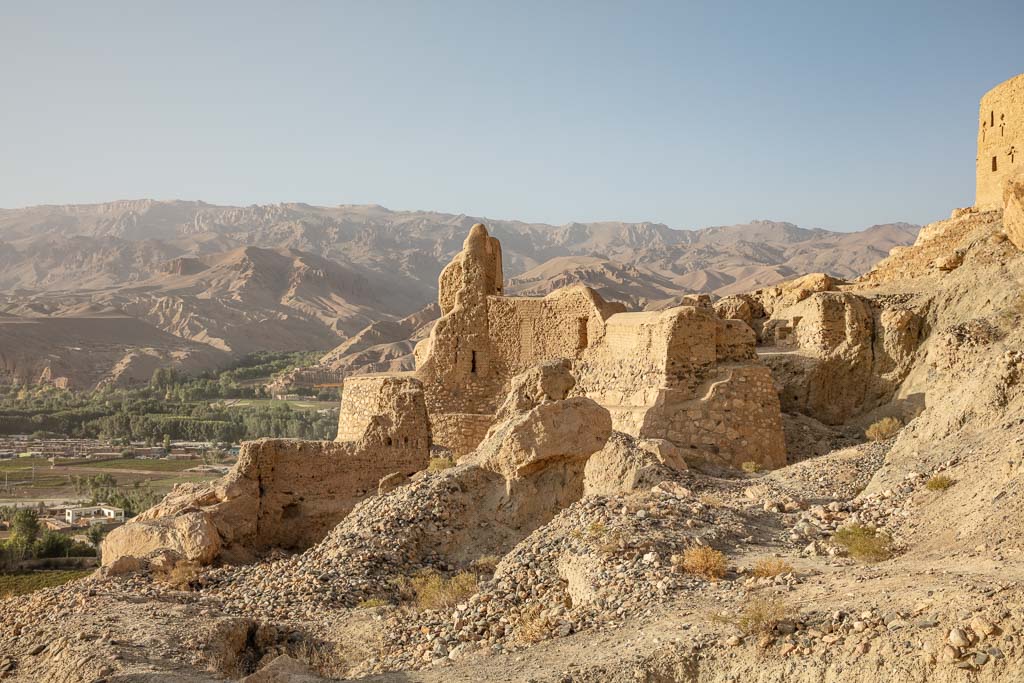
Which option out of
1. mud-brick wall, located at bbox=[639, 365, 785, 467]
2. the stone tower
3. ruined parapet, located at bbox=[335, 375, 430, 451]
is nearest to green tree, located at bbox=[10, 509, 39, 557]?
ruined parapet, located at bbox=[335, 375, 430, 451]

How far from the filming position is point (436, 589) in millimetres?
10773

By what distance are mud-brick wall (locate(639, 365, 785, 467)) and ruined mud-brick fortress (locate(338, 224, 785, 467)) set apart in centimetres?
2

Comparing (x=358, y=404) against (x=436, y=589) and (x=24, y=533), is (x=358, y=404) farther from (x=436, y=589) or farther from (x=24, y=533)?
(x=24, y=533)

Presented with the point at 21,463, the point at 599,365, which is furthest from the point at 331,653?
the point at 21,463

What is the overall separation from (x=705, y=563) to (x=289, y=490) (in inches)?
347

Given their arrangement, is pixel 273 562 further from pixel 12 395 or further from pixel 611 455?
pixel 12 395

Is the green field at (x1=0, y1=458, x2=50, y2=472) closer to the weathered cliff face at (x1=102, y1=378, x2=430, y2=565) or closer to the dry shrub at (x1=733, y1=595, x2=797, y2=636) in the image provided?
the weathered cliff face at (x1=102, y1=378, x2=430, y2=565)

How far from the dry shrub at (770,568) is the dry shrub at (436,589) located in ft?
10.2

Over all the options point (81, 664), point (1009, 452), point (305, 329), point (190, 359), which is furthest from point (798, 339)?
point (305, 329)

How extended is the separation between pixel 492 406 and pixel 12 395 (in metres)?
82.5

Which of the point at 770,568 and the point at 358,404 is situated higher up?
the point at 770,568

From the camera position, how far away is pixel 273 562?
13625 mm

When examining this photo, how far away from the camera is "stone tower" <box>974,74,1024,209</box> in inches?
996

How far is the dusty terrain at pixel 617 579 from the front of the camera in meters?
6.70
